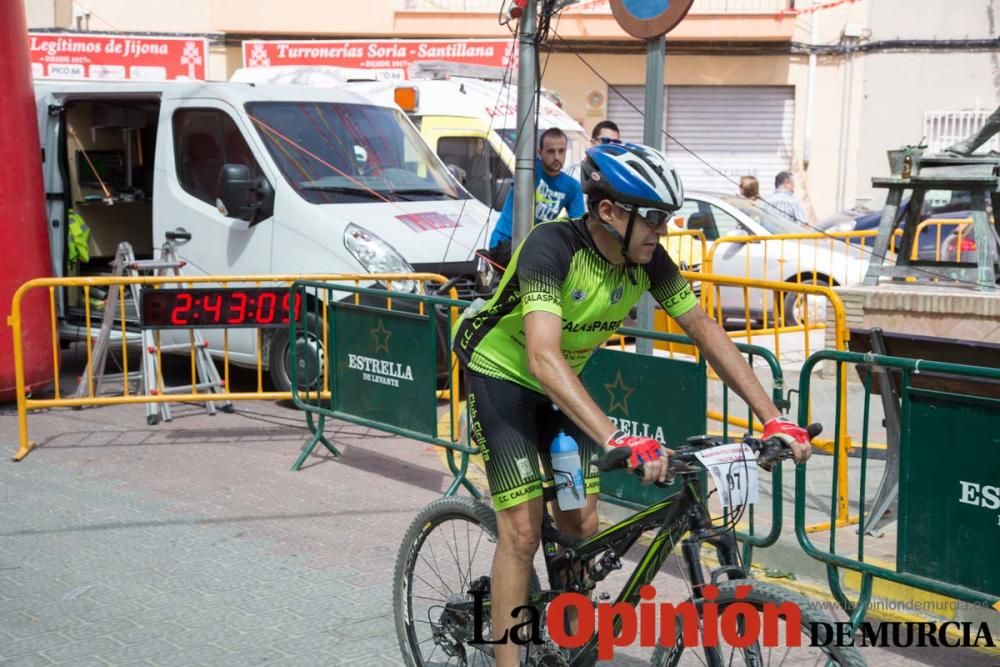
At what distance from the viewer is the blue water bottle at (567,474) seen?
3.84 m

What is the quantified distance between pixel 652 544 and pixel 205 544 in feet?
10.8

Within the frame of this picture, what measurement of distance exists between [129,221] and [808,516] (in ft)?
25.8

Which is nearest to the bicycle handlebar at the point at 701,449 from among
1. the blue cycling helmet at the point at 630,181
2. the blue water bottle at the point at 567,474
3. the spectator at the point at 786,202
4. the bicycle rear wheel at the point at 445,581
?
the blue water bottle at the point at 567,474

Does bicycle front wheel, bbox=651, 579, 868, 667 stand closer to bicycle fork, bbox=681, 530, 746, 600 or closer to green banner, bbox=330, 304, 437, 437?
bicycle fork, bbox=681, 530, 746, 600

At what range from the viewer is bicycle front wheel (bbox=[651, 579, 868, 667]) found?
126 inches

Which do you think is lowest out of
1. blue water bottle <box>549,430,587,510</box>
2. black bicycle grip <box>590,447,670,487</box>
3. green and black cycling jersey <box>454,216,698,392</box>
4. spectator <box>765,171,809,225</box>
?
blue water bottle <box>549,430,587,510</box>

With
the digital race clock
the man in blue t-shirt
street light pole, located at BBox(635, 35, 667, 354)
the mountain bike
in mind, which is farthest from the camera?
the man in blue t-shirt

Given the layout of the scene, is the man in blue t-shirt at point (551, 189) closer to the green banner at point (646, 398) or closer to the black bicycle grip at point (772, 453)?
the green banner at point (646, 398)

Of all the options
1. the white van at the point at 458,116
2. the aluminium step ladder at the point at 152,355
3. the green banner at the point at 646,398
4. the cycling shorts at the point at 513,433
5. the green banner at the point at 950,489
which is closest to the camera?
the cycling shorts at the point at 513,433

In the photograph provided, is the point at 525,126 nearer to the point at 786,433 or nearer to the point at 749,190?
the point at 786,433

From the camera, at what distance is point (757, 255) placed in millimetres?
13148

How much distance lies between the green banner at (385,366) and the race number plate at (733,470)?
386 centimetres

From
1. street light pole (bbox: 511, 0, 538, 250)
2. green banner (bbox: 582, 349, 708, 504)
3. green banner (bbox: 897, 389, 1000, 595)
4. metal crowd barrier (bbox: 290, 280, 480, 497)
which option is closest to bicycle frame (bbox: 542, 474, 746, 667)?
green banner (bbox: 897, 389, 1000, 595)

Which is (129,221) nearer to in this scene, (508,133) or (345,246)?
(345,246)
